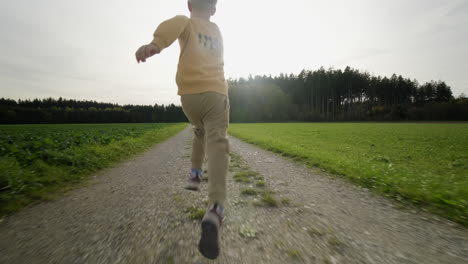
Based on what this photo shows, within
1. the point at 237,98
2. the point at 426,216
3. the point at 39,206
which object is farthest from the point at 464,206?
the point at 237,98

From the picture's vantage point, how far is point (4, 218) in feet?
7.25

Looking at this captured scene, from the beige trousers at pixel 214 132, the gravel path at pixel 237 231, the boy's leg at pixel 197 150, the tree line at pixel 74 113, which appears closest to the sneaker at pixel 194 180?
the boy's leg at pixel 197 150

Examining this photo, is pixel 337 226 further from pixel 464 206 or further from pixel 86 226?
pixel 86 226

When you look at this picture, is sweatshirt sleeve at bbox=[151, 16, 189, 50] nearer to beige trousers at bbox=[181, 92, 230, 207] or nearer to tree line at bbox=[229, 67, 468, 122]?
beige trousers at bbox=[181, 92, 230, 207]

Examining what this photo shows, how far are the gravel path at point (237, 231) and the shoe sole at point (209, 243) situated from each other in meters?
0.16

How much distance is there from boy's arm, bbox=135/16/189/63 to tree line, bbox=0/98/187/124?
8953 cm

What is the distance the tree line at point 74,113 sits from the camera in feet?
210

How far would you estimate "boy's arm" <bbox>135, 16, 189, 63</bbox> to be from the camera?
1655mm

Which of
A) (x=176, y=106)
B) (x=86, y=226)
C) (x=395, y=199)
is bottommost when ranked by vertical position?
→ (x=395, y=199)

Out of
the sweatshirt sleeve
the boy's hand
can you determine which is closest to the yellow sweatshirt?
the sweatshirt sleeve

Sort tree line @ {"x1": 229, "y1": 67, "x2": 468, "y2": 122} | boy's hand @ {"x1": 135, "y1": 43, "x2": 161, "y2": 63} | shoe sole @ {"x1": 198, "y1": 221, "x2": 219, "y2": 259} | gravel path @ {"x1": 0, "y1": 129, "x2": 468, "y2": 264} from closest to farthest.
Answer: shoe sole @ {"x1": 198, "y1": 221, "x2": 219, "y2": 259} < gravel path @ {"x1": 0, "y1": 129, "x2": 468, "y2": 264} < boy's hand @ {"x1": 135, "y1": 43, "x2": 161, "y2": 63} < tree line @ {"x1": 229, "y1": 67, "x2": 468, "y2": 122}

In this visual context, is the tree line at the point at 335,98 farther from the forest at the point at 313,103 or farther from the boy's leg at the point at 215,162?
the boy's leg at the point at 215,162

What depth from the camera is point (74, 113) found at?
246 ft

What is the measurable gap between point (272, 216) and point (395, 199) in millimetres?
2075
